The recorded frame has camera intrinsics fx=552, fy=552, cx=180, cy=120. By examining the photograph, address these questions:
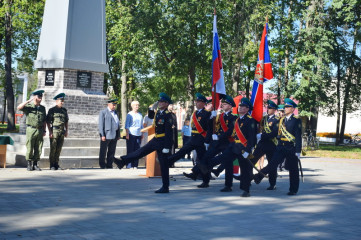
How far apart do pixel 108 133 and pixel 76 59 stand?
3.22 meters

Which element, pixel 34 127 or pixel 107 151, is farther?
pixel 107 151

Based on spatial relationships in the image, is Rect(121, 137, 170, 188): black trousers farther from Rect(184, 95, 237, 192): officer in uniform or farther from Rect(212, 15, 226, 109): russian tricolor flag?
Rect(212, 15, 226, 109): russian tricolor flag

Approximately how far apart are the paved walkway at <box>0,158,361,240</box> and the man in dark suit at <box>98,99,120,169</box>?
77.9 inches

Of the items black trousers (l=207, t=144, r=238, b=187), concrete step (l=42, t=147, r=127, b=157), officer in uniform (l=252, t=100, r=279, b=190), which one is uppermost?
officer in uniform (l=252, t=100, r=279, b=190)

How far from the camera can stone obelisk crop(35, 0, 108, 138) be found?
16438 millimetres

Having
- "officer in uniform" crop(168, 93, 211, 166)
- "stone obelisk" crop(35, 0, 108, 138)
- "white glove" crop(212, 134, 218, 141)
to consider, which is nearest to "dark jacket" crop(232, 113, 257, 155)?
"white glove" crop(212, 134, 218, 141)

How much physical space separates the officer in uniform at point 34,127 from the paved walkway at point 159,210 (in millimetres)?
519

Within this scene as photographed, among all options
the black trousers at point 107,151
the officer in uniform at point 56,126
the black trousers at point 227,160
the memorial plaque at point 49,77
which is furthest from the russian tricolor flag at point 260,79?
the memorial plaque at point 49,77

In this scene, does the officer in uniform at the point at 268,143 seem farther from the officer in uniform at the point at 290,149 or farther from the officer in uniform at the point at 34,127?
the officer in uniform at the point at 34,127

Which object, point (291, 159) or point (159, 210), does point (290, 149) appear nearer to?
point (291, 159)

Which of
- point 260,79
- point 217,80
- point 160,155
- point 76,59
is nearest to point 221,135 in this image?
point 160,155

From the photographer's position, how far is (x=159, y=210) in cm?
830

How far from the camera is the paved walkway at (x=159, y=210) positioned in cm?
671

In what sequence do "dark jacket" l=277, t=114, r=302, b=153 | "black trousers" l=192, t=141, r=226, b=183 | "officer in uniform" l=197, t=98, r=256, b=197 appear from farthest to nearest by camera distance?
1. "black trousers" l=192, t=141, r=226, b=183
2. "dark jacket" l=277, t=114, r=302, b=153
3. "officer in uniform" l=197, t=98, r=256, b=197
